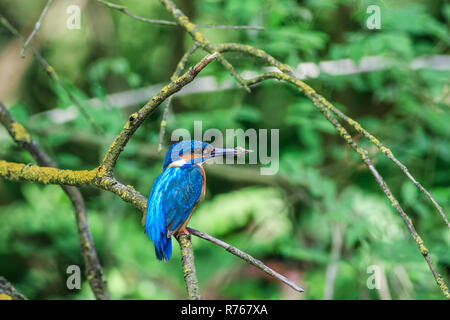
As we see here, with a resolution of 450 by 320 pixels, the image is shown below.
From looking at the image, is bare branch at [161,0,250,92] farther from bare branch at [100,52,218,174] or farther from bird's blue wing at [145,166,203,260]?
bare branch at [100,52,218,174]

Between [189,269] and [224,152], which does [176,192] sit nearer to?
[224,152]

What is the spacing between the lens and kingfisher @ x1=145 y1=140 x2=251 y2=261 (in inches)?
65.7

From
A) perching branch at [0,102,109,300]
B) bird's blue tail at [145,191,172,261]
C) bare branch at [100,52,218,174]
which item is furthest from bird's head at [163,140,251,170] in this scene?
perching branch at [0,102,109,300]

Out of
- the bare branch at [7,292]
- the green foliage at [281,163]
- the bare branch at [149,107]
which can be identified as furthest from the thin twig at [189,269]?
the green foliage at [281,163]

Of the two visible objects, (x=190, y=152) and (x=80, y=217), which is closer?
(x=190, y=152)

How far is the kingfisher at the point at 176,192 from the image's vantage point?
167 centimetres

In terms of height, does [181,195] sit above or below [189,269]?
above

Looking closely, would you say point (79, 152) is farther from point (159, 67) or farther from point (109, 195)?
point (109, 195)

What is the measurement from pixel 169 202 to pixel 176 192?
6 centimetres

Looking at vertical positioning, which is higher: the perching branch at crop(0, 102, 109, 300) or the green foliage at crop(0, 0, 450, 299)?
the green foliage at crop(0, 0, 450, 299)

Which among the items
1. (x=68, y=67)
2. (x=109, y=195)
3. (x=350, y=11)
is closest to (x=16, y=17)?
(x=68, y=67)

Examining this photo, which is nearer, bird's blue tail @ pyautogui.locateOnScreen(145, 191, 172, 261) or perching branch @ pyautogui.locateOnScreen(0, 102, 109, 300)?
bird's blue tail @ pyautogui.locateOnScreen(145, 191, 172, 261)

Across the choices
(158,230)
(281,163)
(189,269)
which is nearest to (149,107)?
(189,269)

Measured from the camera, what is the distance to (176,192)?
5.81 feet
